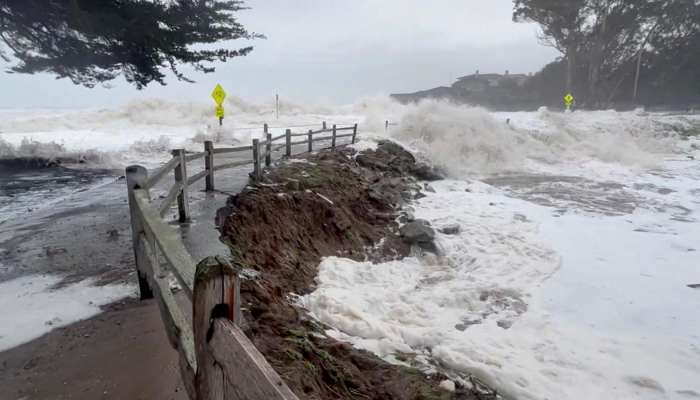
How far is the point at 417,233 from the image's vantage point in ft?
30.3

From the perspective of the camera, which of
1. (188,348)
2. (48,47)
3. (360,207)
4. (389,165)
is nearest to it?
(188,348)

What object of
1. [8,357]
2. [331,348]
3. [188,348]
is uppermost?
[188,348]

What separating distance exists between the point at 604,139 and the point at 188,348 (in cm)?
2990

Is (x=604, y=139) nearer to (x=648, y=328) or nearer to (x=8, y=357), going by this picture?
(x=648, y=328)

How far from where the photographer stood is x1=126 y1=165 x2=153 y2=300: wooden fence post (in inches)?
157

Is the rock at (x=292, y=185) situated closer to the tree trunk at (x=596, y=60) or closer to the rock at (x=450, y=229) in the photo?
the rock at (x=450, y=229)

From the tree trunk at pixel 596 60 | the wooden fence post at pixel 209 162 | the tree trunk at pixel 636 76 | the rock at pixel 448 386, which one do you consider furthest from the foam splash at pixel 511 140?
the tree trunk at pixel 636 76

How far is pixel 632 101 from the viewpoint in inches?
1965

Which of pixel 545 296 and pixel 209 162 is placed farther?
pixel 209 162

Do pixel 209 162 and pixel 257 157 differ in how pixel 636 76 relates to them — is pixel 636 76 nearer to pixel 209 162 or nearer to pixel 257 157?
pixel 257 157

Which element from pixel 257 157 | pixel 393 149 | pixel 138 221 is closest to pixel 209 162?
pixel 257 157

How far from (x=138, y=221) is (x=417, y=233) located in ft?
21.1

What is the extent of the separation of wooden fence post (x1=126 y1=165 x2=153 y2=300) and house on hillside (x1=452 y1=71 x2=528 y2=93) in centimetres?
6623

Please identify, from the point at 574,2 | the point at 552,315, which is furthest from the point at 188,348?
the point at 574,2
